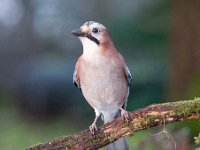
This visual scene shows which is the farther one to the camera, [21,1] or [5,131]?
[21,1]

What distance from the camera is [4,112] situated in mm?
11680

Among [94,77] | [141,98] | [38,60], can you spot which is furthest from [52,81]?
[94,77]

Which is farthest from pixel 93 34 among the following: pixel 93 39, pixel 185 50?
pixel 185 50

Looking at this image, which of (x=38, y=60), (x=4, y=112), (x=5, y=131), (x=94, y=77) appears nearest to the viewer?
(x=94, y=77)

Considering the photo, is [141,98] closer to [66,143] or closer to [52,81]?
Result: [52,81]

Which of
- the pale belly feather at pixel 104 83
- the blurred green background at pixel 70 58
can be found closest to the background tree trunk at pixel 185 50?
the blurred green background at pixel 70 58

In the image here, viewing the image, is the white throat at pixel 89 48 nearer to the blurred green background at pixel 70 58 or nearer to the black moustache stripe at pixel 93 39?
the black moustache stripe at pixel 93 39

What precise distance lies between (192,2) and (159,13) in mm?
3751

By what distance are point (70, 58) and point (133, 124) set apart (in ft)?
33.9

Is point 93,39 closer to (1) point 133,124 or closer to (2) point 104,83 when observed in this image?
(2) point 104,83

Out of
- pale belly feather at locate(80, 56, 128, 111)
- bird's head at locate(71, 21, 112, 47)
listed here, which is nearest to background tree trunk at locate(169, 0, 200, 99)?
pale belly feather at locate(80, 56, 128, 111)

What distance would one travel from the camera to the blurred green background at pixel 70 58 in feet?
29.6

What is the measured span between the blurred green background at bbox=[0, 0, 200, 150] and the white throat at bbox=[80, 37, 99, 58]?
3233mm

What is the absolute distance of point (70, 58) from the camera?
47.3ft
